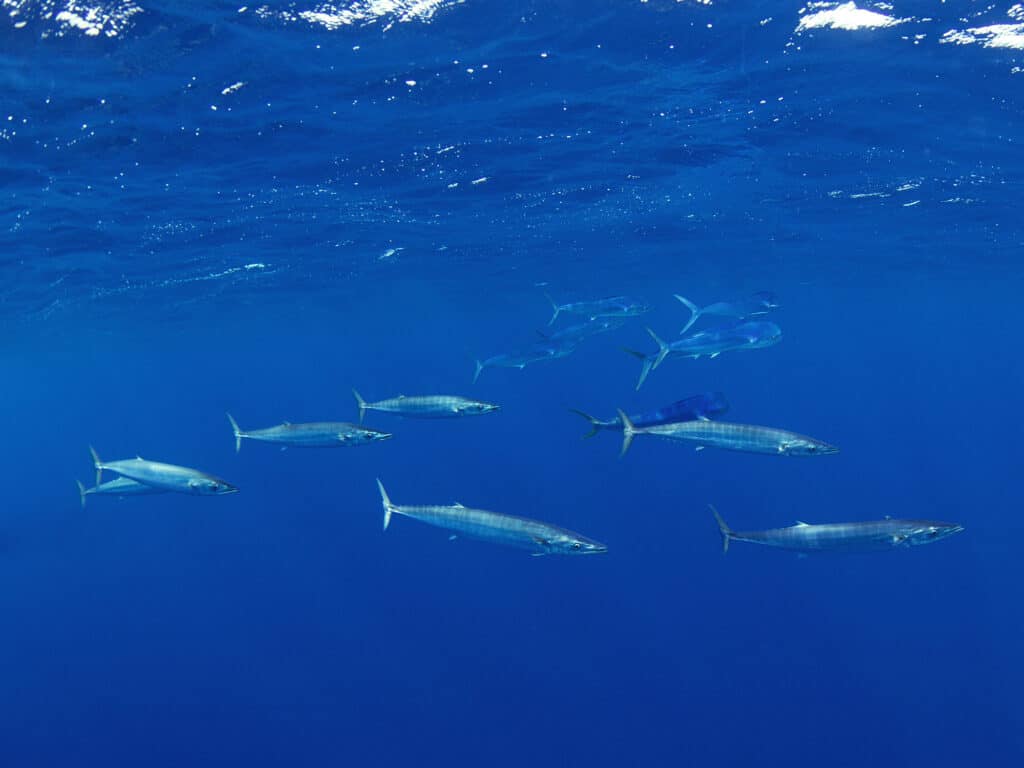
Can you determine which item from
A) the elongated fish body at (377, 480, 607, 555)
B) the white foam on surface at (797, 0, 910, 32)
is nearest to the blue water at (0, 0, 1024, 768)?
the white foam on surface at (797, 0, 910, 32)

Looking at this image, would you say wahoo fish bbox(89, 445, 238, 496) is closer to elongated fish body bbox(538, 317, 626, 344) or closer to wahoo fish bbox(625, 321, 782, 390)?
wahoo fish bbox(625, 321, 782, 390)

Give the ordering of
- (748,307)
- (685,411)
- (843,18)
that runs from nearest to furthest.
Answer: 1. (685,411)
2. (843,18)
3. (748,307)

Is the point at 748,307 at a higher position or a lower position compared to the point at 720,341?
lower

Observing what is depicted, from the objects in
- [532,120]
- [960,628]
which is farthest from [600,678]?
[532,120]

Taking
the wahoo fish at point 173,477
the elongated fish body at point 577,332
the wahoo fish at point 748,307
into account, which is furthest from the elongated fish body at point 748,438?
the elongated fish body at point 577,332

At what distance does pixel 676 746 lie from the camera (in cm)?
1330

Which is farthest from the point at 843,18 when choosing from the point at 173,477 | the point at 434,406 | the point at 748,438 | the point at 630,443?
the point at 173,477

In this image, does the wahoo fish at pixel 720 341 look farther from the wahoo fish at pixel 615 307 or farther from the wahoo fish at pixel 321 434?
the wahoo fish at pixel 321 434

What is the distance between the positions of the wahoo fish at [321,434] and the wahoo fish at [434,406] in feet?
1.50

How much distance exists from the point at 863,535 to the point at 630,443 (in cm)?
268

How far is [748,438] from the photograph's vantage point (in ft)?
24.0

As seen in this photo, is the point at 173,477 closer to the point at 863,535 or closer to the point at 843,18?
the point at 863,535

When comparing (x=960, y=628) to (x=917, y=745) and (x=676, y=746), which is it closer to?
(x=917, y=745)

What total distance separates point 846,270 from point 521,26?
112 ft
